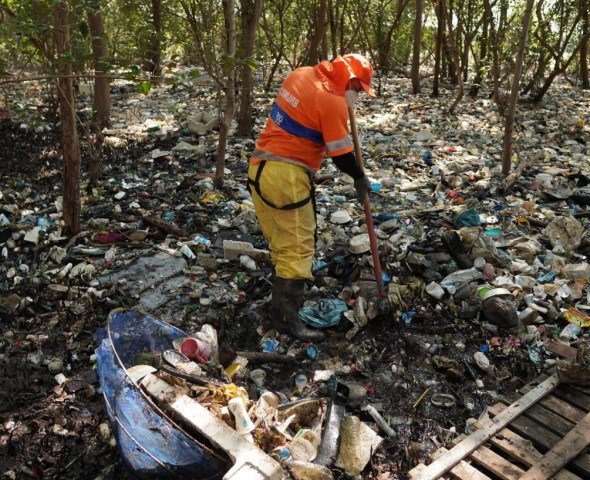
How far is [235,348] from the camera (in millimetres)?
3424

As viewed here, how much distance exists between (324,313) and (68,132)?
2.36m

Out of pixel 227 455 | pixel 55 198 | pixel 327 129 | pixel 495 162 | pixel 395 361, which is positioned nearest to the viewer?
pixel 227 455

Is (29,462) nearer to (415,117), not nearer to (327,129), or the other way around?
(327,129)

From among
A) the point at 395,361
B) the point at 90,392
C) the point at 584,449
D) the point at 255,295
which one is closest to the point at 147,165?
the point at 255,295

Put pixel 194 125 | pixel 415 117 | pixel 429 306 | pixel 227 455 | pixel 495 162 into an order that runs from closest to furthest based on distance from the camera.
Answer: pixel 227 455, pixel 429 306, pixel 495 162, pixel 194 125, pixel 415 117

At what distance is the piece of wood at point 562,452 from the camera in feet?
7.95

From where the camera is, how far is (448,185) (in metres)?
5.59

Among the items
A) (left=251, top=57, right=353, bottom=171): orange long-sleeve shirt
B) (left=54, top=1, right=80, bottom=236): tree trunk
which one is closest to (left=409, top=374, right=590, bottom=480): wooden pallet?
(left=251, top=57, right=353, bottom=171): orange long-sleeve shirt

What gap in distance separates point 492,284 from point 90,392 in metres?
2.64

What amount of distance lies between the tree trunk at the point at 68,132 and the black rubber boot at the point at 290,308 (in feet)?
6.55

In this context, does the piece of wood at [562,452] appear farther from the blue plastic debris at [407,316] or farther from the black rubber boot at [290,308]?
the black rubber boot at [290,308]

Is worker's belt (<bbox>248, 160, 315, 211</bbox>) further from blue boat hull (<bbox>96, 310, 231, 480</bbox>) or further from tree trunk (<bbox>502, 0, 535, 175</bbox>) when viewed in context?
tree trunk (<bbox>502, 0, 535, 175</bbox>)

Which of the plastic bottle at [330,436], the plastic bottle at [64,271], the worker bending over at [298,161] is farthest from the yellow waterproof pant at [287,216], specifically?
the plastic bottle at [64,271]

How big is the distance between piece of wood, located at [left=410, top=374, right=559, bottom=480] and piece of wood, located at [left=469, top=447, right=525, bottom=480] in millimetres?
33
